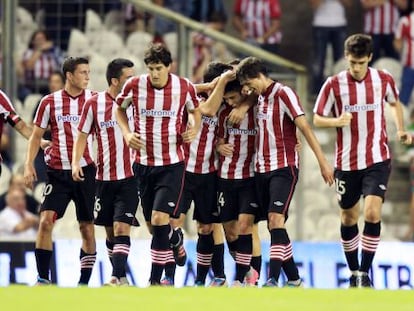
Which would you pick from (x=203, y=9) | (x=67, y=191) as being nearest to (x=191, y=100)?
(x=67, y=191)

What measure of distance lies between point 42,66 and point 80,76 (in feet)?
19.7

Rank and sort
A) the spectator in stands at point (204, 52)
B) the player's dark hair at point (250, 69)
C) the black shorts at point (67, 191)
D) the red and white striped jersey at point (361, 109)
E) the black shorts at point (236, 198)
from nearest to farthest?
the player's dark hair at point (250, 69), the red and white striped jersey at point (361, 109), the black shorts at point (236, 198), the black shorts at point (67, 191), the spectator in stands at point (204, 52)

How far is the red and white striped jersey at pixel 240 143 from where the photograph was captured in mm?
18141

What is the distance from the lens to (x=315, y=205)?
2466cm

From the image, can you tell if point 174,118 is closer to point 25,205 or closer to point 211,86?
point 211,86

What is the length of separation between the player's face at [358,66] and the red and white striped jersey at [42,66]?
7.19m

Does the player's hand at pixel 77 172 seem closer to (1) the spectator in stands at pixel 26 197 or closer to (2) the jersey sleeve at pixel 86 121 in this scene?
(2) the jersey sleeve at pixel 86 121

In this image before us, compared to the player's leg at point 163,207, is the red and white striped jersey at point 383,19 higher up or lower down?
higher up

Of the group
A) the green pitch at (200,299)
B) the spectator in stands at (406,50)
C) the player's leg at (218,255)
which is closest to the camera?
the green pitch at (200,299)

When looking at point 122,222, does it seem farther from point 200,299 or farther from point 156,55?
point 200,299

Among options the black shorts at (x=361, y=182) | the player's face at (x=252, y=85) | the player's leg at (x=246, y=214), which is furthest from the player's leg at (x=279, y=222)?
the player's face at (x=252, y=85)

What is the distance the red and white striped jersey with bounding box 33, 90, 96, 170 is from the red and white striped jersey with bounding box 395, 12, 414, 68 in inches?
299

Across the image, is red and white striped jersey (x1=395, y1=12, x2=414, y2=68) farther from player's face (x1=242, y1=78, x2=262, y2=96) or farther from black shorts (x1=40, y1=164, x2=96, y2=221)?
player's face (x1=242, y1=78, x2=262, y2=96)

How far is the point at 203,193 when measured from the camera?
61.4 feet
